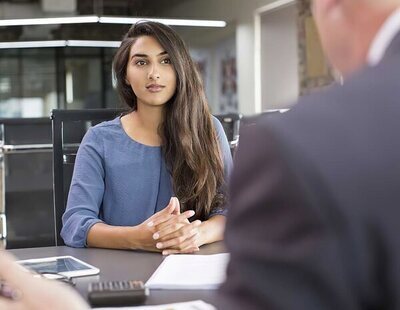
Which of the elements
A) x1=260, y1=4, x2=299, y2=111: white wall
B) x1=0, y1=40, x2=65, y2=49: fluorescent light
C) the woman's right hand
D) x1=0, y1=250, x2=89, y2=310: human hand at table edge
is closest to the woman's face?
the woman's right hand

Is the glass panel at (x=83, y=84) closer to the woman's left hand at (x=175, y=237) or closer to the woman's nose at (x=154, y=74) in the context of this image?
the woman's nose at (x=154, y=74)

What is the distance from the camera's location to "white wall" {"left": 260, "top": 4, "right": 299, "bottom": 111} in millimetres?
7277

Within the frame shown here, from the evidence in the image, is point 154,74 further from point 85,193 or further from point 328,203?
point 328,203

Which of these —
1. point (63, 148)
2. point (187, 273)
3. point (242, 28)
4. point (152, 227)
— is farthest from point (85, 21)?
point (187, 273)

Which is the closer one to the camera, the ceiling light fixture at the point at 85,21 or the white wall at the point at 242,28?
the white wall at the point at 242,28

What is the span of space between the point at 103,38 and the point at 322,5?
8.57 meters

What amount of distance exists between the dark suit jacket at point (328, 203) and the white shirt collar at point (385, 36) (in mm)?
27

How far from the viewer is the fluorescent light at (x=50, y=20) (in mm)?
8195

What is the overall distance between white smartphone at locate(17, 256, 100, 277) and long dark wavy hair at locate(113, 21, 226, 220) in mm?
501

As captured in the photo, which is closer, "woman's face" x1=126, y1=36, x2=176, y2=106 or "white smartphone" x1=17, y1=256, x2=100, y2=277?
"white smartphone" x1=17, y1=256, x2=100, y2=277

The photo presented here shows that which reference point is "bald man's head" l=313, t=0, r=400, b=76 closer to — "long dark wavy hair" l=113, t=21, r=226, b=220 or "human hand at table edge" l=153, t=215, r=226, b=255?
"human hand at table edge" l=153, t=215, r=226, b=255

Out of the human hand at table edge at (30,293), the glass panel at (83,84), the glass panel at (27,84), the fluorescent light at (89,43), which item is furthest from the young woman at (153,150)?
the glass panel at (27,84)

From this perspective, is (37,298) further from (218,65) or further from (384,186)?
(218,65)

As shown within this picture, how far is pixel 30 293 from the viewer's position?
0.84m
